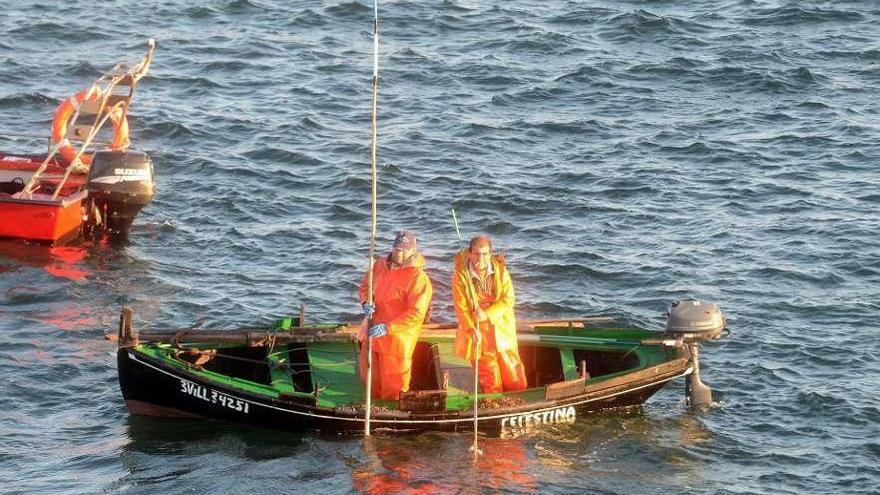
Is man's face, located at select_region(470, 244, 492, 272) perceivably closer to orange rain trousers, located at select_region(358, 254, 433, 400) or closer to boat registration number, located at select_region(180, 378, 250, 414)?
orange rain trousers, located at select_region(358, 254, 433, 400)

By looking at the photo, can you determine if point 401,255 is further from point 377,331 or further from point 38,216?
point 38,216

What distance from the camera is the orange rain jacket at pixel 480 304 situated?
15.6 metres

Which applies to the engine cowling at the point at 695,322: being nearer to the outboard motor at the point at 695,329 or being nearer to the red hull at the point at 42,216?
the outboard motor at the point at 695,329

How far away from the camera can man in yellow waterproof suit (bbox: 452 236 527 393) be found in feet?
51.0

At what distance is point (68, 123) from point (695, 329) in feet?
35.1

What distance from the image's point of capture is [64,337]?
18.7m

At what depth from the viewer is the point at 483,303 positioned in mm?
15695

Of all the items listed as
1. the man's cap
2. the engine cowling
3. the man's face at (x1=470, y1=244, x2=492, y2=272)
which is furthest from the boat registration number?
the engine cowling

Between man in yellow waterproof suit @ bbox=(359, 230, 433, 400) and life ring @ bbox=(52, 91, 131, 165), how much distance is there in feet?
25.5

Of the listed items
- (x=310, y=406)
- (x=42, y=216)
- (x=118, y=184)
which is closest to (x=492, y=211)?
(x=118, y=184)

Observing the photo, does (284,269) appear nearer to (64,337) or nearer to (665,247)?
(64,337)

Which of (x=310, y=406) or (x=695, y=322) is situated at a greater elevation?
(x=695, y=322)

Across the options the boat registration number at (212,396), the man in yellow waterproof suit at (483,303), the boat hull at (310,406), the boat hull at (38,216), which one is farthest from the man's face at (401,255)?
the boat hull at (38,216)

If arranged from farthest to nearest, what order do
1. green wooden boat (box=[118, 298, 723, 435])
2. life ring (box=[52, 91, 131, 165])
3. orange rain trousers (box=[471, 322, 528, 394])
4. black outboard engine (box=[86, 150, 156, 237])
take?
life ring (box=[52, 91, 131, 165])
black outboard engine (box=[86, 150, 156, 237])
orange rain trousers (box=[471, 322, 528, 394])
green wooden boat (box=[118, 298, 723, 435])
